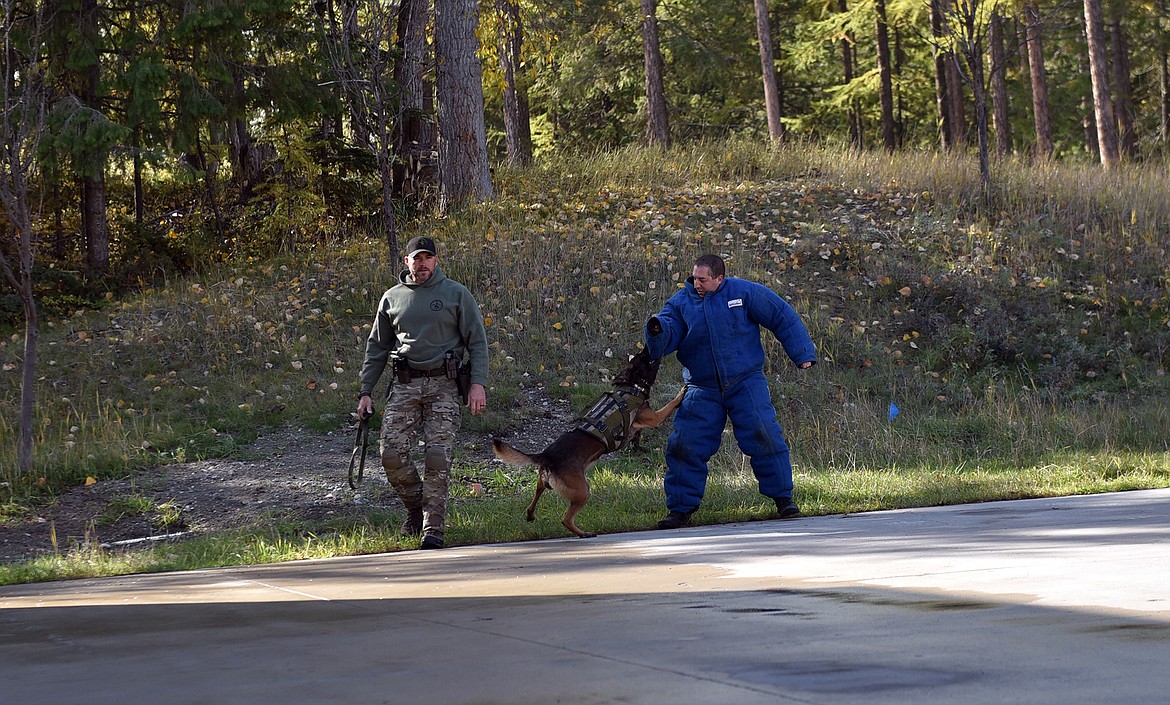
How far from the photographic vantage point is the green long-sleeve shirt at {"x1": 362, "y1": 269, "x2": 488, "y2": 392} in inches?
320

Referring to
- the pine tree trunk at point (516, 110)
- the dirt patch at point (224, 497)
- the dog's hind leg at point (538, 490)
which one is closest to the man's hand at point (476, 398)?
the dog's hind leg at point (538, 490)

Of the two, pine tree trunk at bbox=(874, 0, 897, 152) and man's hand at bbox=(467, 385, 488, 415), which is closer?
man's hand at bbox=(467, 385, 488, 415)

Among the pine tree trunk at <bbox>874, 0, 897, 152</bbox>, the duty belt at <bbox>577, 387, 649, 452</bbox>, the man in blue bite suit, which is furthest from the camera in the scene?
the pine tree trunk at <bbox>874, 0, 897, 152</bbox>

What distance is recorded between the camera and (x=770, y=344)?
13.7 m

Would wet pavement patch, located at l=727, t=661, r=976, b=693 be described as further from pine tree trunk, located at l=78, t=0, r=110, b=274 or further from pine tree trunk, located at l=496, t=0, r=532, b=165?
pine tree trunk, located at l=496, t=0, r=532, b=165

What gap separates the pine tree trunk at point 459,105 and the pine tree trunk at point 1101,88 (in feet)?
45.7

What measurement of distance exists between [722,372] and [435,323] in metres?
2.12

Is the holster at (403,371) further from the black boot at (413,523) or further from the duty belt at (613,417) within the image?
the duty belt at (613,417)

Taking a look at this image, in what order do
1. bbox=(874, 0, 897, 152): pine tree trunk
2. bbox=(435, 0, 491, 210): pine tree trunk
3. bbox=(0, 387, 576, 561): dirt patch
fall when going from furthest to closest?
1. bbox=(874, 0, 897, 152): pine tree trunk
2. bbox=(435, 0, 491, 210): pine tree trunk
3. bbox=(0, 387, 576, 561): dirt patch

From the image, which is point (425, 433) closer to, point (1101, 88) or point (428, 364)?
point (428, 364)

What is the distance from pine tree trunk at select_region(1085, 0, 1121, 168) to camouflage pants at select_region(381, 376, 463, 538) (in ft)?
66.7

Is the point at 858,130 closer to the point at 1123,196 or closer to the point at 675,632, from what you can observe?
the point at 1123,196

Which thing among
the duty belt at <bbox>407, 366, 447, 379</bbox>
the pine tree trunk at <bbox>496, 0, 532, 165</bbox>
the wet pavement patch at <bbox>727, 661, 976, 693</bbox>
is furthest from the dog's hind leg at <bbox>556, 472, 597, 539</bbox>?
the pine tree trunk at <bbox>496, 0, 532, 165</bbox>

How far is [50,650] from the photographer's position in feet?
14.8
